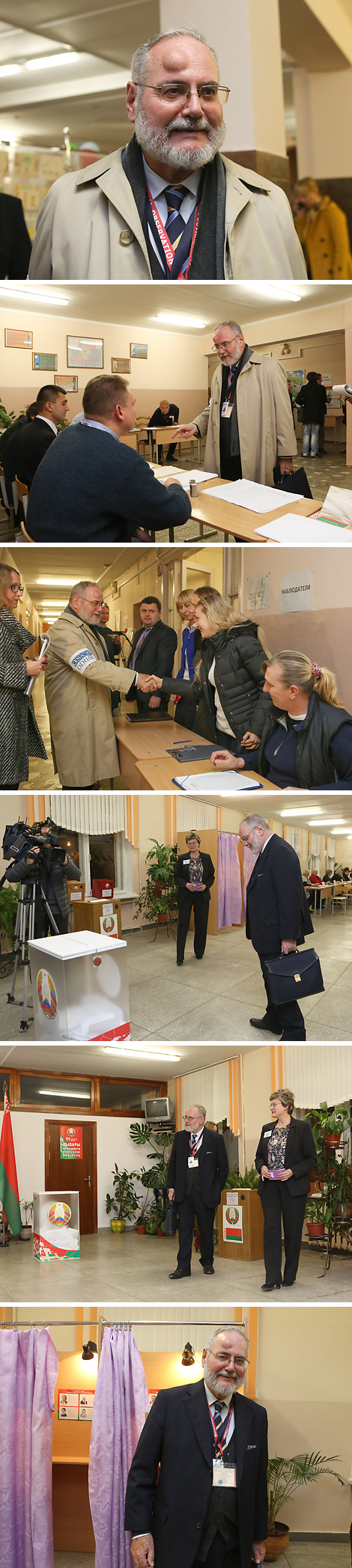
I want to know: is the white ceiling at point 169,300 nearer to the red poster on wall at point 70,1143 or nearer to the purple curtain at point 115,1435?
the purple curtain at point 115,1435

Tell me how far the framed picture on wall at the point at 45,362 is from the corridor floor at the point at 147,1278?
3.01m

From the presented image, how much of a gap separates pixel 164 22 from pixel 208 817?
206 cm

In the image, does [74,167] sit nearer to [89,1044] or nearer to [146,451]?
[146,451]

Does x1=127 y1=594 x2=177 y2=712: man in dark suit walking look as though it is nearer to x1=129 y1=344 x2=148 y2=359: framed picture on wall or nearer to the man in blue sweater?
the man in blue sweater

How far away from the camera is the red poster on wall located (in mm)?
5078

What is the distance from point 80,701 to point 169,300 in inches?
44.4

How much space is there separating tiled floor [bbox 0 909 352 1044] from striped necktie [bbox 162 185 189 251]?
Answer: 197 cm

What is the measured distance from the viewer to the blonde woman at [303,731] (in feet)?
10.2

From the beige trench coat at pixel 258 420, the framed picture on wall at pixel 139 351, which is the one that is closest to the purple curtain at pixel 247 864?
the beige trench coat at pixel 258 420

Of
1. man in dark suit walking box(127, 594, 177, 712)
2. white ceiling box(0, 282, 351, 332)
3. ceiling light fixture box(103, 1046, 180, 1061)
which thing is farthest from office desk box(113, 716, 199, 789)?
white ceiling box(0, 282, 351, 332)

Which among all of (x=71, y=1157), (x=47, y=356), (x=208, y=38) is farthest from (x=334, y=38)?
(x=71, y=1157)

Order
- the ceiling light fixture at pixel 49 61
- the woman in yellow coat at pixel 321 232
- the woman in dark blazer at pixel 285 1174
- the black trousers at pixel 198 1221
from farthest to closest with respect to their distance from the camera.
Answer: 1. the black trousers at pixel 198 1221
2. the woman in dark blazer at pixel 285 1174
3. the woman in yellow coat at pixel 321 232
4. the ceiling light fixture at pixel 49 61

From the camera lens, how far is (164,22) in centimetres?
264

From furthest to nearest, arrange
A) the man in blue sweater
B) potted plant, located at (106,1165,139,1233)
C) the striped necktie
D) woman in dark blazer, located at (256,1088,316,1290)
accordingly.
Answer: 1. potted plant, located at (106,1165,139,1233)
2. woman in dark blazer, located at (256,1088,316,1290)
3. the man in blue sweater
4. the striped necktie
